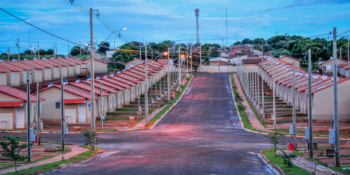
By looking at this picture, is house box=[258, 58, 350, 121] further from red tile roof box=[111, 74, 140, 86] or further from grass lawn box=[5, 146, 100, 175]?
red tile roof box=[111, 74, 140, 86]

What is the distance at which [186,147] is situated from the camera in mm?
30047

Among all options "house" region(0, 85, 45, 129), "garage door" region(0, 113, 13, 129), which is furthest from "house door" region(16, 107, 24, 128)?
"garage door" region(0, 113, 13, 129)

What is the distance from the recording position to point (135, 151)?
28000 millimetres

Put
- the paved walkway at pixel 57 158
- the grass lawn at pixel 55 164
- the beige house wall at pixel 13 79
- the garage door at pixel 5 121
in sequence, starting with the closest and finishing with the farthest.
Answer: the grass lawn at pixel 55 164 → the paved walkway at pixel 57 158 → the garage door at pixel 5 121 → the beige house wall at pixel 13 79

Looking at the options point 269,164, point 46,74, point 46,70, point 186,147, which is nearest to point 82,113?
point 186,147

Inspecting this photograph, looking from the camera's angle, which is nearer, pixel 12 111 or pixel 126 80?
pixel 12 111

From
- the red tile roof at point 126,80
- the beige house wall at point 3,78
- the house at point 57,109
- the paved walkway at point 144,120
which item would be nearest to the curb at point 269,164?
the paved walkway at point 144,120

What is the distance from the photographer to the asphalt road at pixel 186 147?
20.2 metres

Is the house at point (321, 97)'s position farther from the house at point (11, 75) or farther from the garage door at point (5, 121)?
the house at point (11, 75)

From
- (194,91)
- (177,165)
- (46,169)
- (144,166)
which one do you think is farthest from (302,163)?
(194,91)

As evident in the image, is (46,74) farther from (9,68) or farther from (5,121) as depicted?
(5,121)

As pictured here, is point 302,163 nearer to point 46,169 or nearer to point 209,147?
point 209,147

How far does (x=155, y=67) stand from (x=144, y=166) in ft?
249

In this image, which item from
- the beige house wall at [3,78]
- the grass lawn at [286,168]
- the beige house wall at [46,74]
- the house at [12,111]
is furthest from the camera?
the beige house wall at [46,74]
